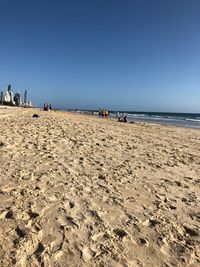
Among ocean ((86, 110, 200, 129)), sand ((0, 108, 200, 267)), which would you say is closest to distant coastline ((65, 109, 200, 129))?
ocean ((86, 110, 200, 129))

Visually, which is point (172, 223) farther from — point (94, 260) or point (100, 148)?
point (100, 148)

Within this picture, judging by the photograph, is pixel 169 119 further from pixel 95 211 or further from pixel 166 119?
pixel 95 211

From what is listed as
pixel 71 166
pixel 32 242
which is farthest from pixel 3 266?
pixel 71 166

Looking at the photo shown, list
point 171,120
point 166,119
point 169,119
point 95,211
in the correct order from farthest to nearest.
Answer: point 169,119
point 166,119
point 171,120
point 95,211

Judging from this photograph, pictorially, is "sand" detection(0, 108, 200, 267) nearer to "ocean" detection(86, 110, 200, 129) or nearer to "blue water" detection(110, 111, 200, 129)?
"ocean" detection(86, 110, 200, 129)

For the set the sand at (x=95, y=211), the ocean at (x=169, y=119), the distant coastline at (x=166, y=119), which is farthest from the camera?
the ocean at (x=169, y=119)

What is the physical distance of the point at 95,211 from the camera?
502cm

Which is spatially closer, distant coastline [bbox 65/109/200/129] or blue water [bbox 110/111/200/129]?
distant coastline [bbox 65/109/200/129]

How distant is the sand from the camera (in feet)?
12.5

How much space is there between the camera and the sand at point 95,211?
3.81 meters

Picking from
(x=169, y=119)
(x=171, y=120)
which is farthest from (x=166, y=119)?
(x=171, y=120)

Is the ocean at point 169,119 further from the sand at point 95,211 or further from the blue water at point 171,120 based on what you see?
the sand at point 95,211

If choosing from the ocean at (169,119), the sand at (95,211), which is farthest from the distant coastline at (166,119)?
the sand at (95,211)

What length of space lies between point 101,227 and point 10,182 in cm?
242
